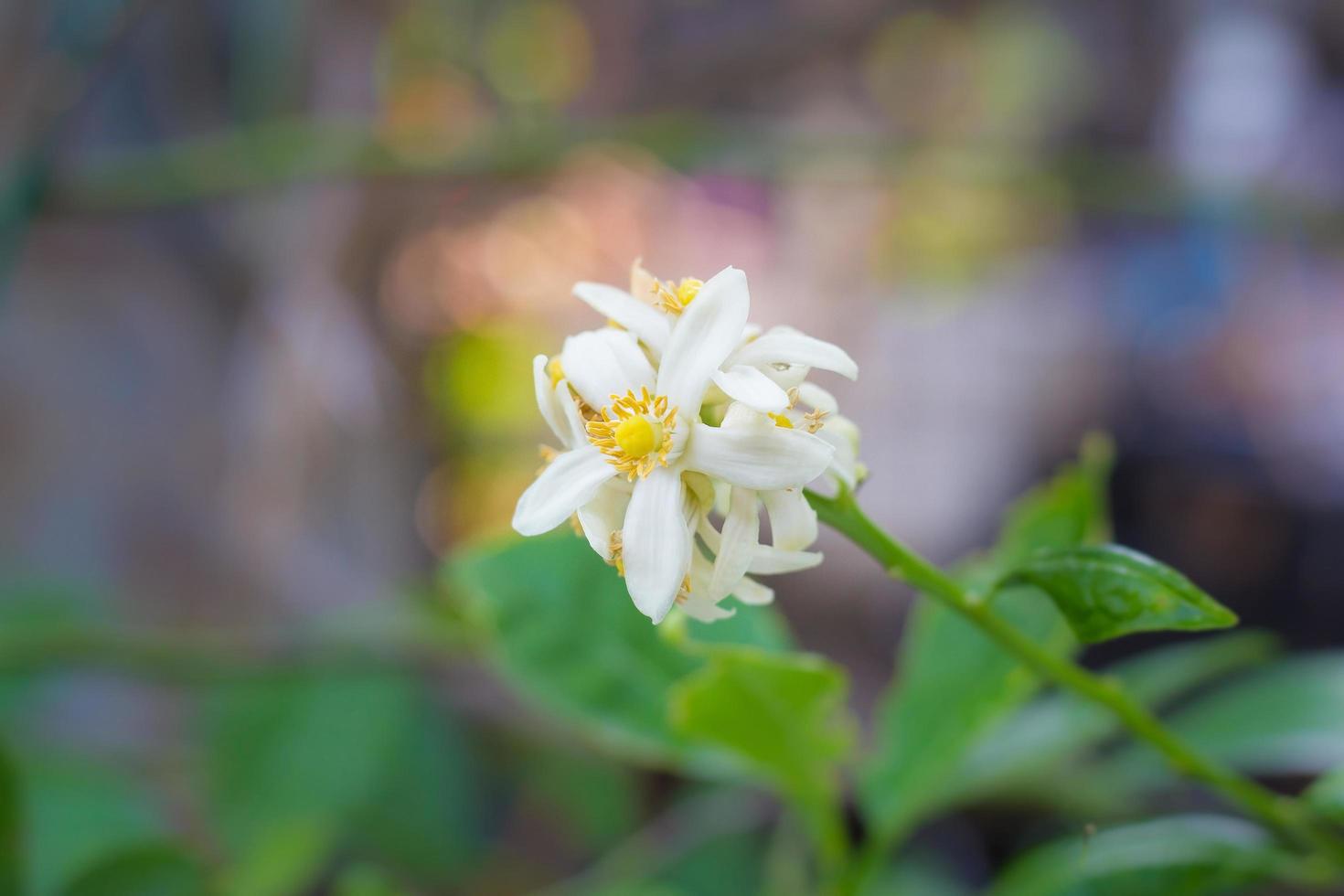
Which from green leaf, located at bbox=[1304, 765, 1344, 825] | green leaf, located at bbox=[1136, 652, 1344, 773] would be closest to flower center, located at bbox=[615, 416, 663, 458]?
green leaf, located at bbox=[1304, 765, 1344, 825]

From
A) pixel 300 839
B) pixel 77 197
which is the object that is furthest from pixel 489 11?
pixel 300 839

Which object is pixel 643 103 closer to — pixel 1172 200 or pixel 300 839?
pixel 1172 200

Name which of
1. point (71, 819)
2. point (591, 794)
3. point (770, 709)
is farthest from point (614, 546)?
point (591, 794)

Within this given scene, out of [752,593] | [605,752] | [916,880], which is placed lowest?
[916,880]

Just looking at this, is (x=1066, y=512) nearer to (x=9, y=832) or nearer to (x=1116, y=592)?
(x=1116, y=592)

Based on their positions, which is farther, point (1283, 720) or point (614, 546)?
point (1283, 720)

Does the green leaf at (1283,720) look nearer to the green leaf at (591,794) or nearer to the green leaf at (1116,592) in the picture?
the green leaf at (1116,592)
